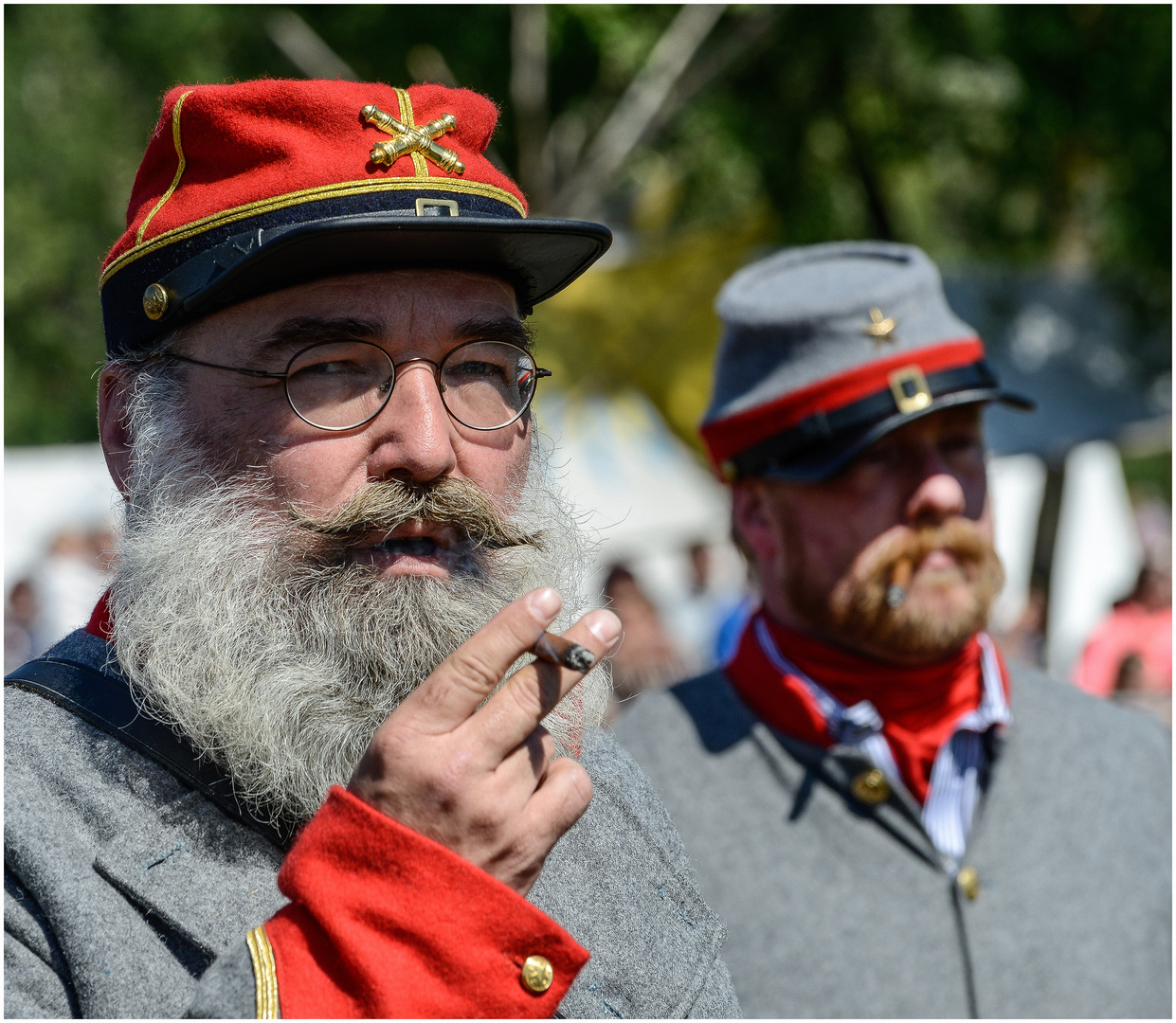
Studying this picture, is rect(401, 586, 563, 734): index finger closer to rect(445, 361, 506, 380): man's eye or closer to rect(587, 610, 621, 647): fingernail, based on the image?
rect(587, 610, 621, 647): fingernail

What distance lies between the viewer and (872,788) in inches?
107

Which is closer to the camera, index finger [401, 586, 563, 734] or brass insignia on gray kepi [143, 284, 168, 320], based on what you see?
index finger [401, 586, 563, 734]

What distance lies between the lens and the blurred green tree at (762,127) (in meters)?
8.23

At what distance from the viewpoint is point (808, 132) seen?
10.2 meters

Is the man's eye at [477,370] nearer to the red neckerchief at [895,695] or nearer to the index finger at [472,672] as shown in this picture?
the index finger at [472,672]

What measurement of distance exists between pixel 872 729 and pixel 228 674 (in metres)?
1.68

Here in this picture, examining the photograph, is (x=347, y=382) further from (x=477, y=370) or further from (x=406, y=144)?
(x=406, y=144)

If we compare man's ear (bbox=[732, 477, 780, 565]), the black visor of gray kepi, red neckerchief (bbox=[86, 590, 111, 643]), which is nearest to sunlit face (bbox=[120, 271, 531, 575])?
red neckerchief (bbox=[86, 590, 111, 643])

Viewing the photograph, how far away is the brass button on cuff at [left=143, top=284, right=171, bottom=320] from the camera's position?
171cm

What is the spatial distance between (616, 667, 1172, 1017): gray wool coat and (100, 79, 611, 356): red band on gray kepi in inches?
59.0

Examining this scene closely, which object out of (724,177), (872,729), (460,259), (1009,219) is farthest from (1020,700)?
(1009,219)

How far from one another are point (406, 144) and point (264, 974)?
47.2 inches

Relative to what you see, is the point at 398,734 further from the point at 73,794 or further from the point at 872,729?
the point at 872,729

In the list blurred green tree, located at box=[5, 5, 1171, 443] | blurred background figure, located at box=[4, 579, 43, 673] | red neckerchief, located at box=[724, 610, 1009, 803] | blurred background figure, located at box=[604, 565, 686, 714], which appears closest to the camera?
red neckerchief, located at box=[724, 610, 1009, 803]
